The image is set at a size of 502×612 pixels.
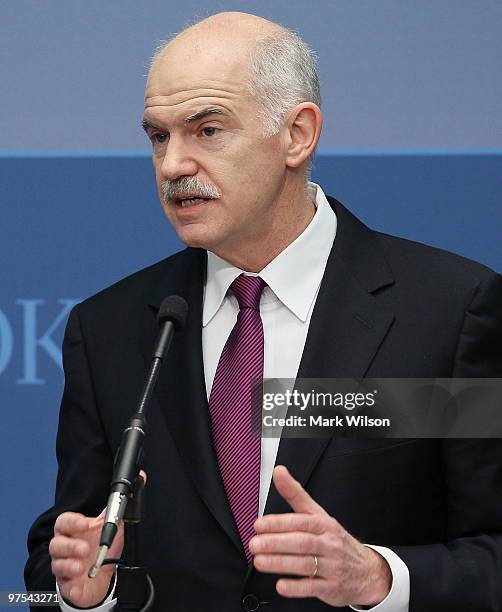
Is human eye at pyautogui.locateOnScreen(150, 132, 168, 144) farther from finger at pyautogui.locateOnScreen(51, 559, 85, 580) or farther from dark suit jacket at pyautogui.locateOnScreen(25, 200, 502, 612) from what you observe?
finger at pyautogui.locateOnScreen(51, 559, 85, 580)

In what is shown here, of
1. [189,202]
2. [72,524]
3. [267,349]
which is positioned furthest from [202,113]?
[72,524]

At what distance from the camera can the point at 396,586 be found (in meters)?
2.03

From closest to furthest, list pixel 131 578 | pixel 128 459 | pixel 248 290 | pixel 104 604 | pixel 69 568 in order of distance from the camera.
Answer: pixel 128 459, pixel 131 578, pixel 69 568, pixel 104 604, pixel 248 290

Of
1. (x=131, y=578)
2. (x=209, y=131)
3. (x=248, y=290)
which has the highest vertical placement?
(x=209, y=131)

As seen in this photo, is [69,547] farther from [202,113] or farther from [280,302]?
[202,113]

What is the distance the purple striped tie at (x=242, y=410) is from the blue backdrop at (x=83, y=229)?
0.63 meters

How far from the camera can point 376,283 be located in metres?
2.34

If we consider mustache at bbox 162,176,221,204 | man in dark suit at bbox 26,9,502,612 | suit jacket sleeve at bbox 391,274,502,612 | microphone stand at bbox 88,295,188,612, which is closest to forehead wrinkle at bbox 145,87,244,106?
man in dark suit at bbox 26,9,502,612

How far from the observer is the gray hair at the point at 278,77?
2.32 meters

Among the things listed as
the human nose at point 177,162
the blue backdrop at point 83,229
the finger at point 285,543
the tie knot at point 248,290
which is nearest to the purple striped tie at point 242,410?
the tie knot at point 248,290

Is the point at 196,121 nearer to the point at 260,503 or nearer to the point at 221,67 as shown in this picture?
the point at 221,67

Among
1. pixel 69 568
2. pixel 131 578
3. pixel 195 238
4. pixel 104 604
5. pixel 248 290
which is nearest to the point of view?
pixel 131 578

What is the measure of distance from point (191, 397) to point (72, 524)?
1.40ft

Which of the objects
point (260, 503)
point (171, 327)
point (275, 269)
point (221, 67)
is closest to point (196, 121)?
point (221, 67)
